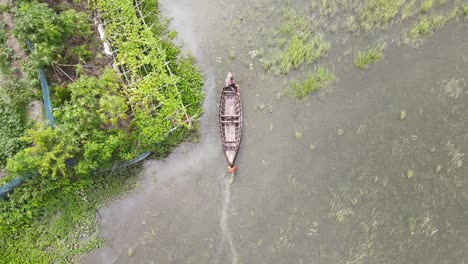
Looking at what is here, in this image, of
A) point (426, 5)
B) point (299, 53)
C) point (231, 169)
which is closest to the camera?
point (231, 169)

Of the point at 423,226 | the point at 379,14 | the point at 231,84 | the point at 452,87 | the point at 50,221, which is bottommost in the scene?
the point at 423,226

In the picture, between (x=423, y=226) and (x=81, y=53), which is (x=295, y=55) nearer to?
(x=423, y=226)

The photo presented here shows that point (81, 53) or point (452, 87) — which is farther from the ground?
point (81, 53)

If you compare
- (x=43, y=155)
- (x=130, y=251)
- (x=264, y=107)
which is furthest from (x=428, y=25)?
(x=43, y=155)

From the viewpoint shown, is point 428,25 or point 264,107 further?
point 428,25

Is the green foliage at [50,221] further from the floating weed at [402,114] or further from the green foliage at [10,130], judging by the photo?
the floating weed at [402,114]

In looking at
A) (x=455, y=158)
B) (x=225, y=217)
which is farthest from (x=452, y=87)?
(x=225, y=217)

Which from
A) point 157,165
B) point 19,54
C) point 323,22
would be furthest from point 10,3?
point 323,22

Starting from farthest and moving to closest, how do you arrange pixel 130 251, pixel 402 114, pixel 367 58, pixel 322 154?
pixel 367 58
pixel 402 114
pixel 322 154
pixel 130 251

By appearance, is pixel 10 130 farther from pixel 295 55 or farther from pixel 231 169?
pixel 295 55
